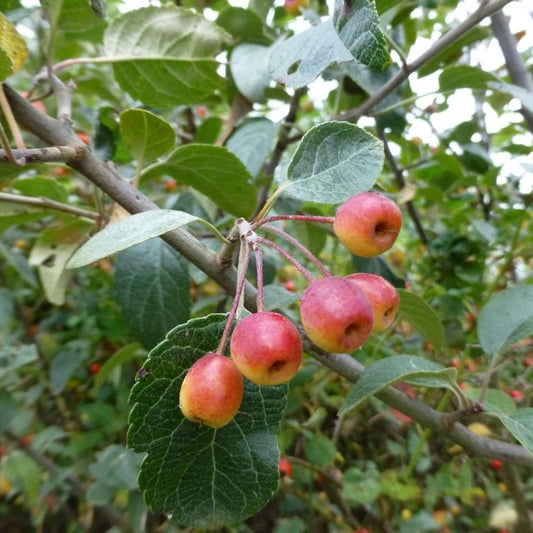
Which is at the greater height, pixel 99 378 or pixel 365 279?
pixel 365 279

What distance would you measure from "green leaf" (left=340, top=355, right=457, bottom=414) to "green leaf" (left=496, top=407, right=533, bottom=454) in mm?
91

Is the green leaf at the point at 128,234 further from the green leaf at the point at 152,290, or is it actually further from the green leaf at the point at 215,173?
the green leaf at the point at 152,290

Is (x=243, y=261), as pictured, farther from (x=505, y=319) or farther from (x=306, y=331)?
(x=505, y=319)

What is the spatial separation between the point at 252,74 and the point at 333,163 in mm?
609

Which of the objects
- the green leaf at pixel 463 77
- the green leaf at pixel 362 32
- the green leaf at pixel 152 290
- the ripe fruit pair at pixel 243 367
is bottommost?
the green leaf at pixel 152 290

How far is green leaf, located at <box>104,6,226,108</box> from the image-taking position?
3.38 feet

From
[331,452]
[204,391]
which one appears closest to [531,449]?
[204,391]

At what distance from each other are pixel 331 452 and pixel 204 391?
39.9 inches

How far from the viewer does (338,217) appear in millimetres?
567

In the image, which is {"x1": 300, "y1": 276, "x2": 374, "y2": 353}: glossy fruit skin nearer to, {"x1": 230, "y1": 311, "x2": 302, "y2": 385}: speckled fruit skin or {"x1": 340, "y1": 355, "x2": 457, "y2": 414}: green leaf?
{"x1": 230, "y1": 311, "x2": 302, "y2": 385}: speckled fruit skin

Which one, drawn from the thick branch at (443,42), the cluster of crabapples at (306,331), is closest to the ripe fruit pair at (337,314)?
the cluster of crabapples at (306,331)

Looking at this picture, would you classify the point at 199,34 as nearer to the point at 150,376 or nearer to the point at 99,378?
the point at 150,376

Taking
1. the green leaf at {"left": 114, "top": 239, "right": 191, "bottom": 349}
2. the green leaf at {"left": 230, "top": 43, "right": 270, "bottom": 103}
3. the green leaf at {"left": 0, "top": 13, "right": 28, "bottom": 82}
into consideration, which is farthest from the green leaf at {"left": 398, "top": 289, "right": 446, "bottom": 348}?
the green leaf at {"left": 0, "top": 13, "right": 28, "bottom": 82}

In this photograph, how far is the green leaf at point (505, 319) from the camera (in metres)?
0.98
